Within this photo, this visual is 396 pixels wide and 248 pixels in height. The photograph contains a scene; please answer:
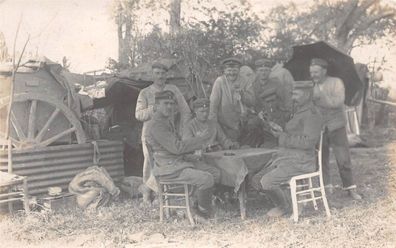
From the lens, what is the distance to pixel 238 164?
5.65m

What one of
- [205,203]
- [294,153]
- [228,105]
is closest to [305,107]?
[294,153]

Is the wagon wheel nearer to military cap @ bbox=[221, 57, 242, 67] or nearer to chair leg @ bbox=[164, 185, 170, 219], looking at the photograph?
chair leg @ bbox=[164, 185, 170, 219]

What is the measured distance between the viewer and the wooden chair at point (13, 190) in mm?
6227

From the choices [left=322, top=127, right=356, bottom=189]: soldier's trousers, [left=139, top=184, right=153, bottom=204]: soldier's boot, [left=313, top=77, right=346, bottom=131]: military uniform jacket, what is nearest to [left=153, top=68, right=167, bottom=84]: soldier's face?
[left=139, top=184, right=153, bottom=204]: soldier's boot

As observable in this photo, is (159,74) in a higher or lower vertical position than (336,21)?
lower

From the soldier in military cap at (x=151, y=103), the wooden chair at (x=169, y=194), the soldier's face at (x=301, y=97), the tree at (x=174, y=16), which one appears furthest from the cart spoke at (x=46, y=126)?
the tree at (x=174, y=16)

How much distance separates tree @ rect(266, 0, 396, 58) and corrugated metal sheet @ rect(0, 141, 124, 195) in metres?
7.69

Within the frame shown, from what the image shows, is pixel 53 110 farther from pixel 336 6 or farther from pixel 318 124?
pixel 336 6

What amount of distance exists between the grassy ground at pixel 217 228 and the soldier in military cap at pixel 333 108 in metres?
0.44

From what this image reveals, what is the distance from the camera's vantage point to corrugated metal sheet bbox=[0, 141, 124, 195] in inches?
265

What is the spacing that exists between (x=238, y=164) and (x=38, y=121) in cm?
328

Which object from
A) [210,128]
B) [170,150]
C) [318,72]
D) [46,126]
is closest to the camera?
[170,150]

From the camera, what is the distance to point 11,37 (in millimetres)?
7629

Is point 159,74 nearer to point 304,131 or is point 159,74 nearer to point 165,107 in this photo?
point 165,107
